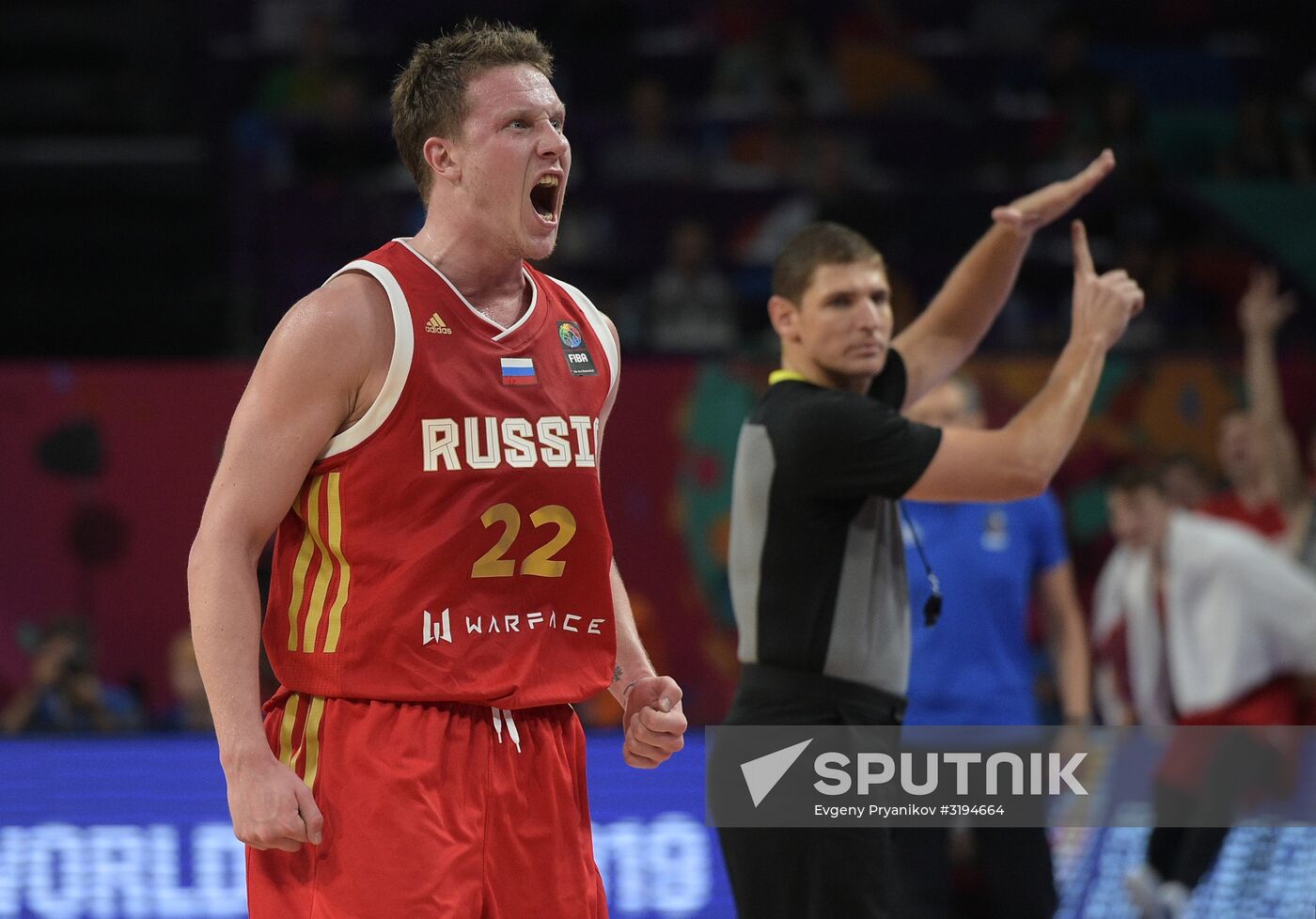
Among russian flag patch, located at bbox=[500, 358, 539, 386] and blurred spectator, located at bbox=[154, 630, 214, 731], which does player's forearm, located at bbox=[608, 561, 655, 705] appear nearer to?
russian flag patch, located at bbox=[500, 358, 539, 386]

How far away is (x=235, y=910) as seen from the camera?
5.27 meters

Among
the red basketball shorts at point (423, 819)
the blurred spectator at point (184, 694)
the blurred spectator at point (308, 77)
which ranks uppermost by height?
the blurred spectator at point (308, 77)

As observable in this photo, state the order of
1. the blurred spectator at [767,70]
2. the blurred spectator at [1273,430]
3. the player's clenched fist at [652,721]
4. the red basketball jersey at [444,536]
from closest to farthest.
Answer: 1. the red basketball jersey at [444,536]
2. the player's clenched fist at [652,721]
3. the blurred spectator at [1273,430]
4. the blurred spectator at [767,70]

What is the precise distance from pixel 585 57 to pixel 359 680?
879 centimetres

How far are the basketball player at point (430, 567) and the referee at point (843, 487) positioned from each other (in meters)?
1.02

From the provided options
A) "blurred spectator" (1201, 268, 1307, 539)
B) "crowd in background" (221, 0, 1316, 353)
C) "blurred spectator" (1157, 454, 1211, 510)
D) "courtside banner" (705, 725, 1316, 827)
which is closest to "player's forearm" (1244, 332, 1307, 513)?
"blurred spectator" (1201, 268, 1307, 539)

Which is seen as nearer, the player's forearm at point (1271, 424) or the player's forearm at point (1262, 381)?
the player's forearm at point (1271, 424)

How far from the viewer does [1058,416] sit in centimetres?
388

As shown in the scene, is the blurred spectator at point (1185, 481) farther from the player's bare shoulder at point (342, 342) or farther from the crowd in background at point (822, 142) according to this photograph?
the player's bare shoulder at point (342, 342)

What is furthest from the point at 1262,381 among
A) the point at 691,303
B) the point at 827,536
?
the point at 827,536

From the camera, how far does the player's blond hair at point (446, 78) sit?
3.02 meters

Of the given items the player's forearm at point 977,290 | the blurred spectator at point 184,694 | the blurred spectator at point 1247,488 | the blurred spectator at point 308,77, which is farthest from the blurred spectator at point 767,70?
the player's forearm at point 977,290

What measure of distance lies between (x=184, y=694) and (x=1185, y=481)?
464 cm

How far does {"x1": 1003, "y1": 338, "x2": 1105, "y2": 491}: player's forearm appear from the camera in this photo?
12.7 ft
